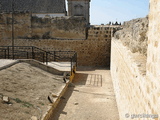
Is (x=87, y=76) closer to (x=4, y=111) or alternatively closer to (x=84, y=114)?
(x=84, y=114)

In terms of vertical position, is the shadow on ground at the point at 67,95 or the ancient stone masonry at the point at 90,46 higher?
the ancient stone masonry at the point at 90,46

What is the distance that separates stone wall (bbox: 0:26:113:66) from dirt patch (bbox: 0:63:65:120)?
4.84 meters

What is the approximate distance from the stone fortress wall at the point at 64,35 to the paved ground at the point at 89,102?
3975 millimetres

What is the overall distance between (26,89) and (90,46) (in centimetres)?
815

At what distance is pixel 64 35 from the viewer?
1472 centimetres

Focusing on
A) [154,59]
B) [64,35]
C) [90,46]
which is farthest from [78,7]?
[154,59]

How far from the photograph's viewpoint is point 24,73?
29.0ft

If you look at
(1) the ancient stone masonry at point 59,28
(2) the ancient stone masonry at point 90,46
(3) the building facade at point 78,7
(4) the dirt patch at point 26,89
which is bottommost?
(4) the dirt patch at point 26,89

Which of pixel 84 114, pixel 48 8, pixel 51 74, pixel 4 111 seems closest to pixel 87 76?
pixel 51 74

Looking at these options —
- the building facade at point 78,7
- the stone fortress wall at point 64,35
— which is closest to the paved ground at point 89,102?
the stone fortress wall at point 64,35

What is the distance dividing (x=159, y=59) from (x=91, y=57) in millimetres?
12579

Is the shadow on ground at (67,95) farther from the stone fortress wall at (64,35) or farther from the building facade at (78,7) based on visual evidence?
the building facade at (78,7)

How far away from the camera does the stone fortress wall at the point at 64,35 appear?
1444cm

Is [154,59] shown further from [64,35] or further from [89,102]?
[64,35]
